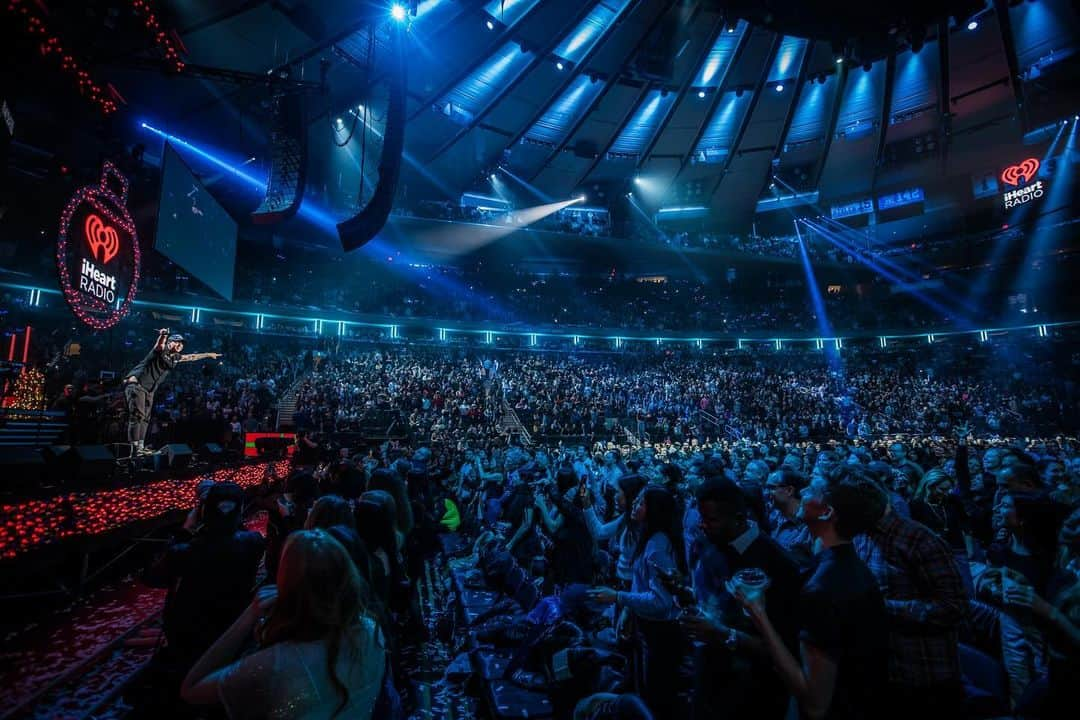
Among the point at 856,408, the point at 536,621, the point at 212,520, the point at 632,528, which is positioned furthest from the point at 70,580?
the point at 856,408

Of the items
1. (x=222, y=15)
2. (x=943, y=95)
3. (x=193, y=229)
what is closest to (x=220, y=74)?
(x=222, y=15)

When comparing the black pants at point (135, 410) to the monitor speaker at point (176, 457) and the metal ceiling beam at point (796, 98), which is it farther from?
the metal ceiling beam at point (796, 98)

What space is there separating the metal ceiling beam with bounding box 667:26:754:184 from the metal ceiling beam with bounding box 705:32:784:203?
4.22ft

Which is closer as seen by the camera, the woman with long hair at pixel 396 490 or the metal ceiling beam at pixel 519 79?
the woman with long hair at pixel 396 490

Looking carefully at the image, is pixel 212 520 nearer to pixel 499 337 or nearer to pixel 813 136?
pixel 499 337

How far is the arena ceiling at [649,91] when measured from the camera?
603 inches

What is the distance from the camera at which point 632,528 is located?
4.07 m

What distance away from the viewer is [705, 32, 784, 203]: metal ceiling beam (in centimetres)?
2317

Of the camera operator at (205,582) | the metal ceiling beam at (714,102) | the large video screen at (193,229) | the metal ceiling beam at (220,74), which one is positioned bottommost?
the camera operator at (205,582)

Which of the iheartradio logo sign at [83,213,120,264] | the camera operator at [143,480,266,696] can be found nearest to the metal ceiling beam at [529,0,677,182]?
the iheartradio logo sign at [83,213,120,264]

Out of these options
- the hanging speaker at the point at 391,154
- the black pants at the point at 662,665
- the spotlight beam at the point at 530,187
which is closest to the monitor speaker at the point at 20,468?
the hanging speaker at the point at 391,154

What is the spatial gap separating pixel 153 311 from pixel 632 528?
2612cm

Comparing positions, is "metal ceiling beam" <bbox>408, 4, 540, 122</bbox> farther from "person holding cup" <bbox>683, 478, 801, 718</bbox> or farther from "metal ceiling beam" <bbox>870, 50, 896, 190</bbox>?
"person holding cup" <bbox>683, 478, 801, 718</bbox>

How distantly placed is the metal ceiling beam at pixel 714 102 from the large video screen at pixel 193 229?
880 inches
